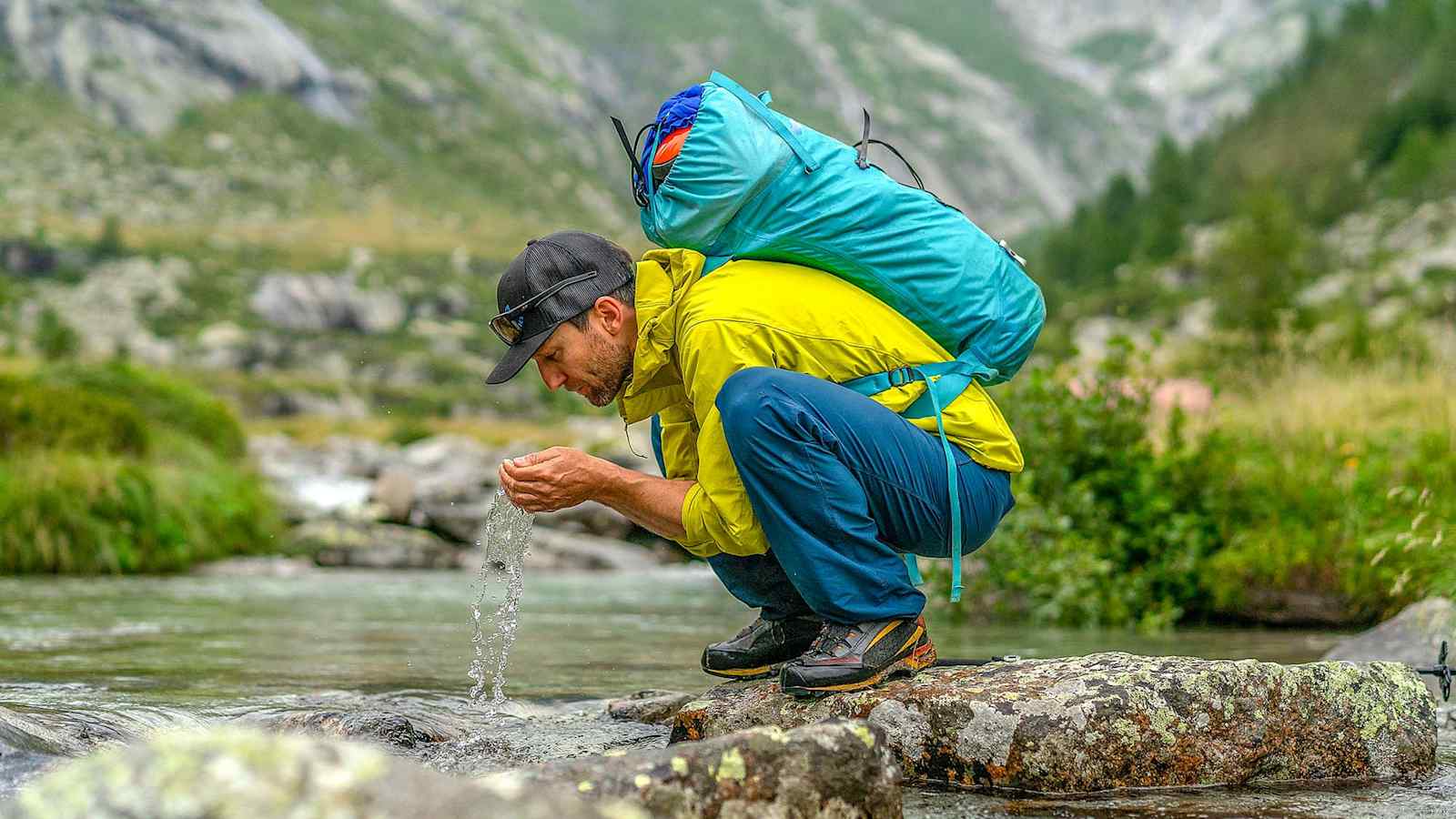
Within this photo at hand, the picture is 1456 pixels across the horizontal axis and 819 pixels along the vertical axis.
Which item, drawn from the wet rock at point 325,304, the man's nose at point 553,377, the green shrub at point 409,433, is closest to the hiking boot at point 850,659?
the man's nose at point 553,377

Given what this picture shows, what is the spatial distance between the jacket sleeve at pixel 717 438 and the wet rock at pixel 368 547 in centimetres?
1101

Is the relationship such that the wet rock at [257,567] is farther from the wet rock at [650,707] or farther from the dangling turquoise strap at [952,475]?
the dangling turquoise strap at [952,475]

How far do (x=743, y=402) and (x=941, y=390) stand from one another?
0.56 m

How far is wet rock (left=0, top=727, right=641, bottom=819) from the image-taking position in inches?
55.5

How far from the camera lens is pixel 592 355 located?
11.2 ft

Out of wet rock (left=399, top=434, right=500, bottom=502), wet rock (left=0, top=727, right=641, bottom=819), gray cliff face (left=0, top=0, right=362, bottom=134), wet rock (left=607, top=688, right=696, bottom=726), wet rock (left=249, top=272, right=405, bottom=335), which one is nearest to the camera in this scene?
wet rock (left=0, top=727, right=641, bottom=819)

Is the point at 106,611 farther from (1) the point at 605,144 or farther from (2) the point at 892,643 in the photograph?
(1) the point at 605,144

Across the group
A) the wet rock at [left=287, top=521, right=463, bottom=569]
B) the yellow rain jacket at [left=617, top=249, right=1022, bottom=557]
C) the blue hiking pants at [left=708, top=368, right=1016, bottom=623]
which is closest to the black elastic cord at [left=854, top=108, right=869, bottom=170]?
the yellow rain jacket at [left=617, top=249, right=1022, bottom=557]

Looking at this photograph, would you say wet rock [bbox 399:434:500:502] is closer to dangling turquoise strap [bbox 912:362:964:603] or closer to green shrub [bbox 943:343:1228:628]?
green shrub [bbox 943:343:1228:628]

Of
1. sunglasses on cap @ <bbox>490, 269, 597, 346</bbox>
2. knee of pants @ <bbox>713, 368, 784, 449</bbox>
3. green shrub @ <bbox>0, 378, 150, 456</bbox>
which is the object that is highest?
green shrub @ <bbox>0, 378, 150, 456</bbox>

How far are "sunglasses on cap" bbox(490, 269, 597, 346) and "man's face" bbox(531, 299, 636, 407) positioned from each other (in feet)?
0.27

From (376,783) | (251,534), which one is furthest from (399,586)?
(376,783)

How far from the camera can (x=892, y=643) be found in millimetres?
3283

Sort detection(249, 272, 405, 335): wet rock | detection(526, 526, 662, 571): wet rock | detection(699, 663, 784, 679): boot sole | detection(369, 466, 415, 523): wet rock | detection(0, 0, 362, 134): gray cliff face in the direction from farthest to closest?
detection(0, 0, 362, 134): gray cliff face < detection(249, 272, 405, 335): wet rock < detection(369, 466, 415, 523): wet rock < detection(526, 526, 662, 571): wet rock < detection(699, 663, 784, 679): boot sole
